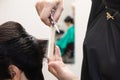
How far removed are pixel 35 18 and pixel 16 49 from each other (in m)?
1.03

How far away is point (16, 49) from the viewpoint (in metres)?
1.12

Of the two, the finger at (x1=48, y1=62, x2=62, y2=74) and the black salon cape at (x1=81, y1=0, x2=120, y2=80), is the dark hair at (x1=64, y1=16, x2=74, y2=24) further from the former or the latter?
the black salon cape at (x1=81, y1=0, x2=120, y2=80)

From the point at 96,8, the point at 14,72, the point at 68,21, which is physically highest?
the point at 68,21

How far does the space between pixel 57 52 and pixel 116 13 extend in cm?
35

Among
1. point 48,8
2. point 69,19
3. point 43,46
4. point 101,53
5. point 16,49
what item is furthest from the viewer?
point 69,19

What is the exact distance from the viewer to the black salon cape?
778mm

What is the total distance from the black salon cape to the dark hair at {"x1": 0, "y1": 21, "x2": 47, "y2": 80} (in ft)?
1.20

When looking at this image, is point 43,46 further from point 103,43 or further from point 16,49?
point 103,43

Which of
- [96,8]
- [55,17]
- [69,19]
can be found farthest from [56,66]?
[69,19]

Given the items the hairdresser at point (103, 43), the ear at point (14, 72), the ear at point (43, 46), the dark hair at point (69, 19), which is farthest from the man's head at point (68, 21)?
the hairdresser at point (103, 43)

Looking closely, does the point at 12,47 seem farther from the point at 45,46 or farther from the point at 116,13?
the point at 116,13

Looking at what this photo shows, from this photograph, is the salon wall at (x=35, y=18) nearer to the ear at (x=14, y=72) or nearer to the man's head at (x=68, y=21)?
the man's head at (x=68, y=21)

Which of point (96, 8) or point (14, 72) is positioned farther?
point (14, 72)

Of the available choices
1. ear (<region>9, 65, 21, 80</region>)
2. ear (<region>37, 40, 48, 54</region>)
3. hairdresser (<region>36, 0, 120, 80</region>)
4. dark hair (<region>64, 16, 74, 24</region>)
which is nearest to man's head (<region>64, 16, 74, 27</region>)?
dark hair (<region>64, 16, 74, 24</region>)
